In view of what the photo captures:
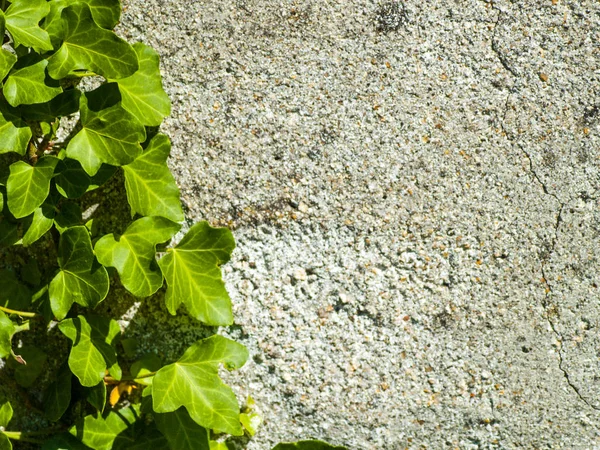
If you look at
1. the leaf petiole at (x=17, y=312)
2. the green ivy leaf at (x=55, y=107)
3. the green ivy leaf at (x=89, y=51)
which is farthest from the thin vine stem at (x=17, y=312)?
the green ivy leaf at (x=89, y=51)

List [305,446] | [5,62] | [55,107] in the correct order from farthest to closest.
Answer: [305,446] < [55,107] < [5,62]

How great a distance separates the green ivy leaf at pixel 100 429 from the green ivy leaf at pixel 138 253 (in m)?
0.37

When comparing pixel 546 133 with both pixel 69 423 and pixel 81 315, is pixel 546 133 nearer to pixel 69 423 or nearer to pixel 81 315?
pixel 81 315

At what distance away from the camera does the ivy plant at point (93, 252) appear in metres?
1.43

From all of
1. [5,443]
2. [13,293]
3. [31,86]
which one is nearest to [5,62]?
[31,86]

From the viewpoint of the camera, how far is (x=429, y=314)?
168 cm

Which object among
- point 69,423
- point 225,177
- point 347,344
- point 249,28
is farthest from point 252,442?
point 249,28

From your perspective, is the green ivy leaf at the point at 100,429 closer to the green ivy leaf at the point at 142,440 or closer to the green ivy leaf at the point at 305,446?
the green ivy leaf at the point at 142,440

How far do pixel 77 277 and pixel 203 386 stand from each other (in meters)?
0.37

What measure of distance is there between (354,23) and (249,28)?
0.26 meters

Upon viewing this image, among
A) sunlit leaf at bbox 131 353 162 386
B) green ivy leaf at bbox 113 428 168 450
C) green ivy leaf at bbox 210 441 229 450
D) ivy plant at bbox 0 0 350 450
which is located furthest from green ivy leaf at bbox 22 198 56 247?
green ivy leaf at bbox 210 441 229 450

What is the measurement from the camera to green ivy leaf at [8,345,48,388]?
→ 170 cm

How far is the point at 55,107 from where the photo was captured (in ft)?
4.94

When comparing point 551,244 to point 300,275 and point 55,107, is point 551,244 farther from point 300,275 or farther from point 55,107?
point 55,107
